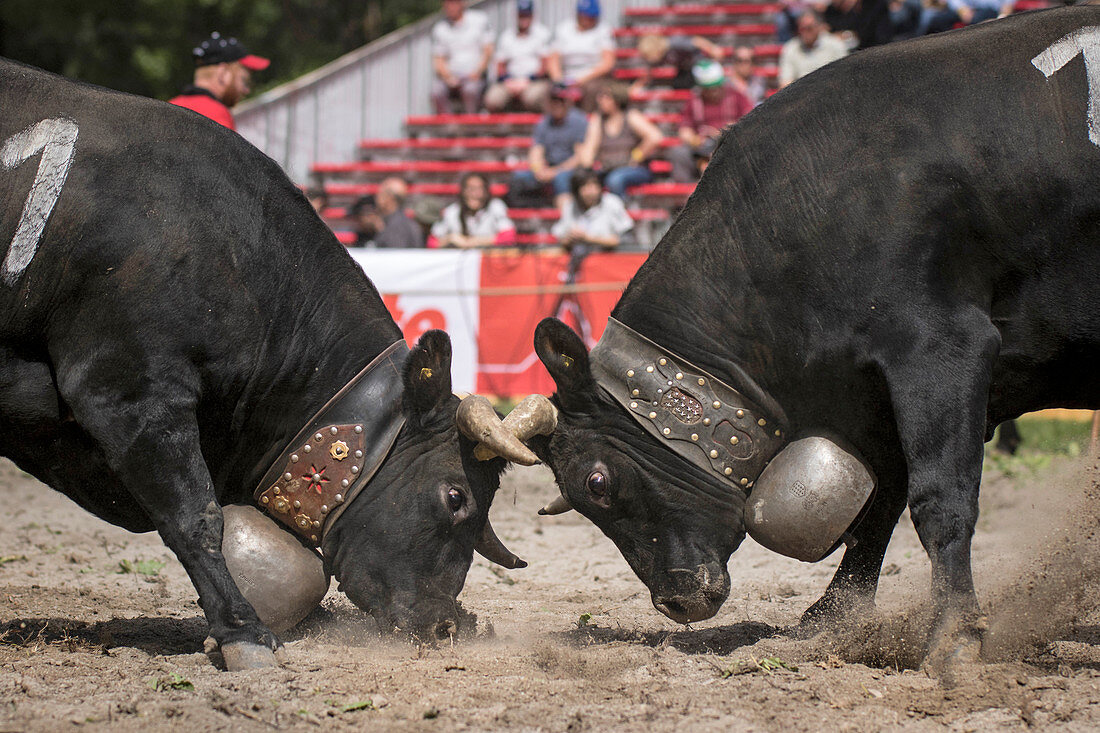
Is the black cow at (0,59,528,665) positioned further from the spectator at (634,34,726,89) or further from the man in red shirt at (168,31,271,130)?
the spectator at (634,34,726,89)

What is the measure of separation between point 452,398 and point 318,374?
1.76 ft

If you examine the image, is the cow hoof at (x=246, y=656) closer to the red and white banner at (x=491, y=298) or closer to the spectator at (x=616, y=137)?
the red and white banner at (x=491, y=298)

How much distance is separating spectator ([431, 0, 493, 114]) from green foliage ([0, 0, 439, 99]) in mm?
8753

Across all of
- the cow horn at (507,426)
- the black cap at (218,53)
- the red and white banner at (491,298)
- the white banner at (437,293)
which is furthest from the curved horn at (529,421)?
the white banner at (437,293)

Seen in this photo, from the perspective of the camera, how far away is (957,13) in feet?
46.0

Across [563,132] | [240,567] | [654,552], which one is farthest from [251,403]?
[563,132]

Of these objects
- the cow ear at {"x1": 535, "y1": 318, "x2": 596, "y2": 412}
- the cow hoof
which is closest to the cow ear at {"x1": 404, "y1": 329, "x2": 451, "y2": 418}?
the cow ear at {"x1": 535, "y1": 318, "x2": 596, "y2": 412}

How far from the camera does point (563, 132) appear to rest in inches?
576

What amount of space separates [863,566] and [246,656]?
2.50 meters

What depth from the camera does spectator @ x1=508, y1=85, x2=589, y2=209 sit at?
1457 cm

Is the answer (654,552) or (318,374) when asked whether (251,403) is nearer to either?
(318,374)

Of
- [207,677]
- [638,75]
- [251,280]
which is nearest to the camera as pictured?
[207,677]

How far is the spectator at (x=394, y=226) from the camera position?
43.0 feet

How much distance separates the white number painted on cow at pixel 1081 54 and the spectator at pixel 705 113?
9752 millimetres
